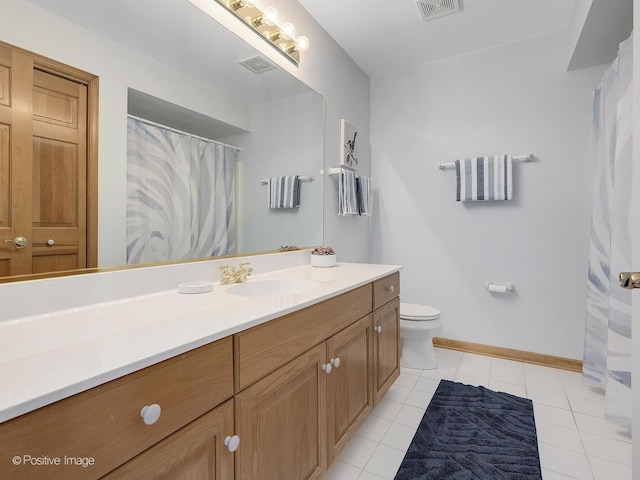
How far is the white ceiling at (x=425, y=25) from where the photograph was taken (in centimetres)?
200

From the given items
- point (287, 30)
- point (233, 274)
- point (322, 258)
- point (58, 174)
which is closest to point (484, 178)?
point (322, 258)

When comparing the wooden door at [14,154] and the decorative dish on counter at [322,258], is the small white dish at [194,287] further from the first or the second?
the decorative dish on counter at [322,258]

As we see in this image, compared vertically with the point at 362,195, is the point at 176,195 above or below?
below

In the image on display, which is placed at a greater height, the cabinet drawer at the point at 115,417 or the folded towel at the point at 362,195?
the folded towel at the point at 362,195

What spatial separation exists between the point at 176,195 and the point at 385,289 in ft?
3.63

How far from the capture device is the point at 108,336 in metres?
0.69

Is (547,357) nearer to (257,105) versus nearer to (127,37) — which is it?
(257,105)

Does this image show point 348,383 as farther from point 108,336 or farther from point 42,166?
point 42,166

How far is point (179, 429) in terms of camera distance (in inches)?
25.6

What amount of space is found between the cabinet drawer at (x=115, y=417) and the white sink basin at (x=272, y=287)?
1.99 ft

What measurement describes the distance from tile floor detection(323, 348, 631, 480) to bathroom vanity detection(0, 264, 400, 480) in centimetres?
17

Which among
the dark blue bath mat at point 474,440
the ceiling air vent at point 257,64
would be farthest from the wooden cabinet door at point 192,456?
the ceiling air vent at point 257,64

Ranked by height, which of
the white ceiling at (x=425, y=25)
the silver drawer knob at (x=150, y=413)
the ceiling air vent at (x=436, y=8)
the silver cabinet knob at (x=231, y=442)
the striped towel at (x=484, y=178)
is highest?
the white ceiling at (x=425, y=25)

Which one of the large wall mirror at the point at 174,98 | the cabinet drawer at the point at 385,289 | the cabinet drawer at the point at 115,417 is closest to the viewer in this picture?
the cabinet drawer at the point at 115,417
